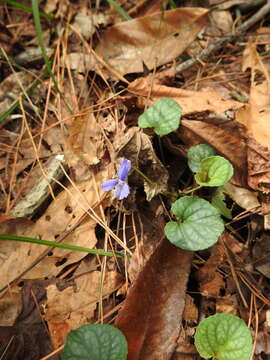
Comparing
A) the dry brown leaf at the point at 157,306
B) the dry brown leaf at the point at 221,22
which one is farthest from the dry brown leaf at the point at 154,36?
the dry brown leaf at the point at 157,306

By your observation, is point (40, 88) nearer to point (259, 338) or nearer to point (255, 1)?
point (255, 1)

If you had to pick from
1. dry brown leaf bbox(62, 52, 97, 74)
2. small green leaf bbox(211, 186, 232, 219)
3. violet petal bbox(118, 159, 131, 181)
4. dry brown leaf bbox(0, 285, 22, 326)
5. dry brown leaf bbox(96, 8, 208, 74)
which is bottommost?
A: dry brown leaf bbox(0, 285, 22, 326)

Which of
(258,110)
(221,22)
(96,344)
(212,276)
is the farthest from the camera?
(221,22)

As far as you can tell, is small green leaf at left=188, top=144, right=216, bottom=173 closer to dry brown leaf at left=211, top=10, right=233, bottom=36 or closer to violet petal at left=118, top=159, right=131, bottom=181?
violet petal at left=118, top=159, right=131, bottom=181

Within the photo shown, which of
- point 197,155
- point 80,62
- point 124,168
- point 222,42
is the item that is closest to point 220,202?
point 197,155

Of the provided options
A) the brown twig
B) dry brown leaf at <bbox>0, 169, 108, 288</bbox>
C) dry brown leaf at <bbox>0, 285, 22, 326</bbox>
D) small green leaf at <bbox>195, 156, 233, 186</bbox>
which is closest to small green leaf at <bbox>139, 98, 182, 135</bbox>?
small green leaf at <bbox>195, 156, 233, 186</bbox>

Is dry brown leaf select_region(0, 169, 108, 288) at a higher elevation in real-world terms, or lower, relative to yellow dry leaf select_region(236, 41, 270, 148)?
lower

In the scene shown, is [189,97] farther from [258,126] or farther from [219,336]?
[219,336]

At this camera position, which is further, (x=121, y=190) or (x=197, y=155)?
(x=197, y=155)
